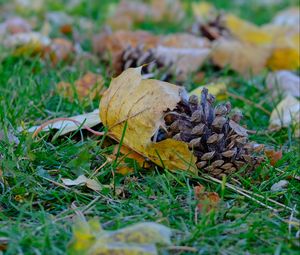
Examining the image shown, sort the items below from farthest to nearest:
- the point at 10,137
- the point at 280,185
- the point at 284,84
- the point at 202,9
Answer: the point at 202,9 → the point at 284,84 → the point at 10,137 → the point at 280,185

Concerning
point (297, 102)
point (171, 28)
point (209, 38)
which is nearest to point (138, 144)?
point (297, 102)

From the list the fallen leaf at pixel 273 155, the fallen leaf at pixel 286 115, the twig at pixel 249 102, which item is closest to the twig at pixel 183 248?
the fallen leaf at pixel 273 155

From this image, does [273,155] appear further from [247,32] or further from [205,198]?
[247,32]

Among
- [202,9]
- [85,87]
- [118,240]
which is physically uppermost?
[118,240]

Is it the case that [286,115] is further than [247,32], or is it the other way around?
[247,32]

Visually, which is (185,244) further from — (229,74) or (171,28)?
(171,28)

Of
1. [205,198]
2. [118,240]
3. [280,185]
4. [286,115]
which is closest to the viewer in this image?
[118,240]

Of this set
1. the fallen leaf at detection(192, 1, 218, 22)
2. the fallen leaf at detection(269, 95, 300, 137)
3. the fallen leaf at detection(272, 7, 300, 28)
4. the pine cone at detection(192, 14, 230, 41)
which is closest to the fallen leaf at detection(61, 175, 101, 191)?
the fallen leaf at detection(269, 95, 300, 137)

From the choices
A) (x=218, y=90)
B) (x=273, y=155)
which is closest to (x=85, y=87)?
(x=218, y=90)

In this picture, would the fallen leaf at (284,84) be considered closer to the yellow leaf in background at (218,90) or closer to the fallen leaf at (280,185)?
the yellow leaf in background at (218,90)
